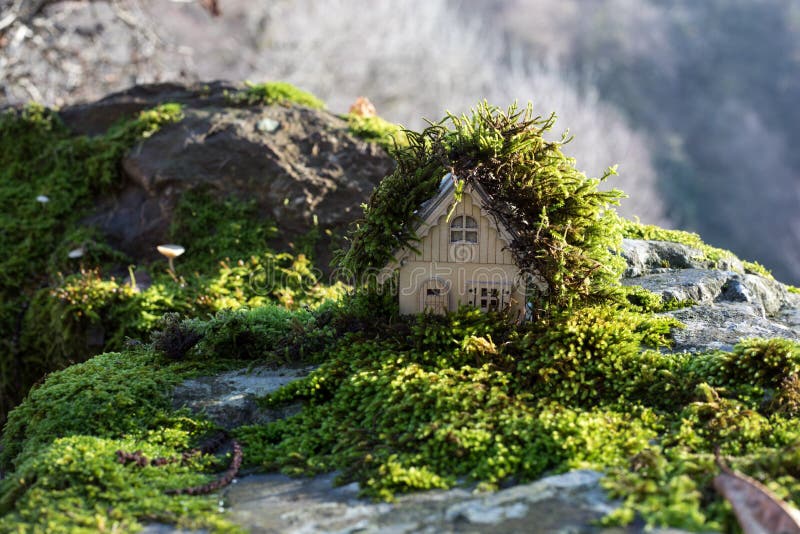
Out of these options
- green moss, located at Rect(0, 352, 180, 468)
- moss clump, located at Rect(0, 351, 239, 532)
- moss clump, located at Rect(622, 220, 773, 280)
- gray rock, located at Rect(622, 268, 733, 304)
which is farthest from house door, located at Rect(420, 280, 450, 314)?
moss clump, located at Rect(622, 220, 773, 280)

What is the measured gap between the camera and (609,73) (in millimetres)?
33125

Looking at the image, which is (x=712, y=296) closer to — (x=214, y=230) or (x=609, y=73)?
(x=214, y=230)

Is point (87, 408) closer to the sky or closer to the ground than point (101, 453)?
closer to the sky

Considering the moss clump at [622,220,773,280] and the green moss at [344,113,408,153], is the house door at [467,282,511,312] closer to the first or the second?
the moss clump at [622,220,773,280]

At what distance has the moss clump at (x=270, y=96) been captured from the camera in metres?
9.13

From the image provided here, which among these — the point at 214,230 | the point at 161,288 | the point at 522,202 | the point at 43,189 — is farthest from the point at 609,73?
the point at 522,202

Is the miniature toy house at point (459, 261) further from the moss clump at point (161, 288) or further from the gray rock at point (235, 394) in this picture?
the moss clump at point (161, 288)

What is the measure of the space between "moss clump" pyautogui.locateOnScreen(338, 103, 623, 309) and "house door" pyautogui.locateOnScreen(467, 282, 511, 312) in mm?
209

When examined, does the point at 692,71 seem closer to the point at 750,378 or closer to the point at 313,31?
the point at 313,31

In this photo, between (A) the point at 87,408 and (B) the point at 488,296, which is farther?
(B) the point at 488,296

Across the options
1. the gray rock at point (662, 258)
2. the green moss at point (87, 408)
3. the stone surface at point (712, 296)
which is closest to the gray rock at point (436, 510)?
the green moss at point (87, 408)

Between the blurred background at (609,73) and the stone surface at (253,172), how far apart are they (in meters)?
13.9

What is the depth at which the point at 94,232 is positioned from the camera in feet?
27.5

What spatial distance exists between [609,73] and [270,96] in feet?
89.2
